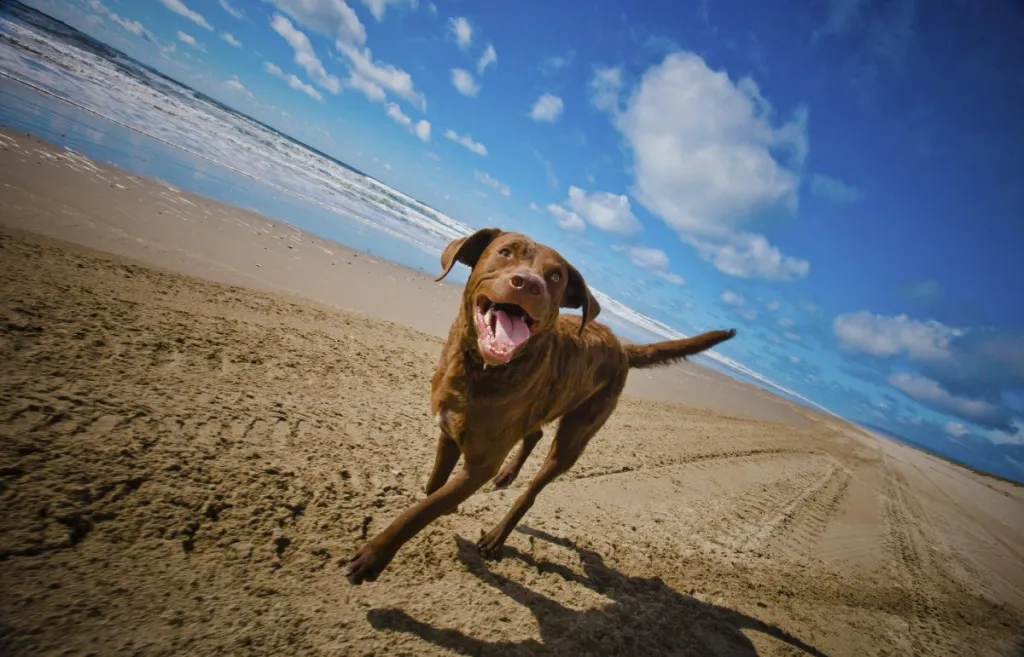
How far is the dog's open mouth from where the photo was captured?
2.27m

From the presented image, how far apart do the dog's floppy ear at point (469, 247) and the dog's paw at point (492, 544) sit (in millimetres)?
Result: 1834

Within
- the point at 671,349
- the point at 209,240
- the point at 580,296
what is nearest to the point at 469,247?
the point at 580,296

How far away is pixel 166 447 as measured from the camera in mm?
2471

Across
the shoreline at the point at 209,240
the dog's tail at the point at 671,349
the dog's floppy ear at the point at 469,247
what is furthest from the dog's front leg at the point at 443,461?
the shoreline at the point at 209,240

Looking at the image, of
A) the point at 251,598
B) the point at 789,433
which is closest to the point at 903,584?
the point at 251,598

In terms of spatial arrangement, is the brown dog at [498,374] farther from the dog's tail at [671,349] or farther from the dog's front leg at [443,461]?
the dog's tail at [671,349]

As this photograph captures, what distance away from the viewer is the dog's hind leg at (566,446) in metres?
3.09

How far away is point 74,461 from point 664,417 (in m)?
8.88

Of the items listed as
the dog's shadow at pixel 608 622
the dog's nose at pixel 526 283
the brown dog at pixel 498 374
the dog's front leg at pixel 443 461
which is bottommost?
the dog's shadow at pixel 608 622

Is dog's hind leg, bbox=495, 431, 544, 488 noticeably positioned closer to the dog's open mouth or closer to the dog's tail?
the dog's tail

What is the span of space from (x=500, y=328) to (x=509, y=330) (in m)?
0.05

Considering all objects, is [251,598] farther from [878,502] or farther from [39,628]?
[878,502]

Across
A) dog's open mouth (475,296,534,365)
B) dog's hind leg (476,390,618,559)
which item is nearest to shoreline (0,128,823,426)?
dog's hind leg (476,390,618,559)

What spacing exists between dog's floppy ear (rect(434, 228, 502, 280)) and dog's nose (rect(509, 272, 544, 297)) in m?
0.73
